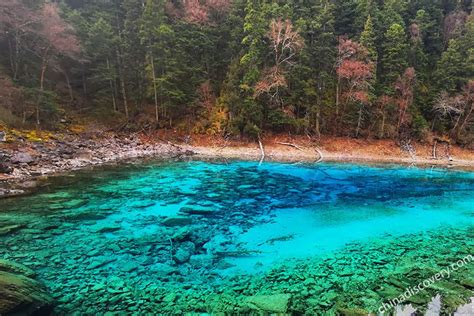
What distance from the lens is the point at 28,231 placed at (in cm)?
985

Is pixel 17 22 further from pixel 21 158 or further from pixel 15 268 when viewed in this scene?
pixel 15 268

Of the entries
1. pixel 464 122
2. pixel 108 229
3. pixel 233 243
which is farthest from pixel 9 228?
pixel 464 122

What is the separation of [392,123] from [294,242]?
28.4m

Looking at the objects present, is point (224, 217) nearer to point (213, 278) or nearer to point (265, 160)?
point (213, 278)

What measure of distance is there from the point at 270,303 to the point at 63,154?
19893 millimetres

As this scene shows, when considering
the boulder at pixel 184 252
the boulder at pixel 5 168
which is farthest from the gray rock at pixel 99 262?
the boulder at pixel 5 168

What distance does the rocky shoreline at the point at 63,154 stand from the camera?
15.7m

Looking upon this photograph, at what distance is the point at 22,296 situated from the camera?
5812mm

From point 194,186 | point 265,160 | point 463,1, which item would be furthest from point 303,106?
point 463,1

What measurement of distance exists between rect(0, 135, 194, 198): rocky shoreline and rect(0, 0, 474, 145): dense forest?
14.5 ft

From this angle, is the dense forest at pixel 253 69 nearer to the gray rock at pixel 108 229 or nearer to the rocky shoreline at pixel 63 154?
the rocky shoreline at pixel 63 154

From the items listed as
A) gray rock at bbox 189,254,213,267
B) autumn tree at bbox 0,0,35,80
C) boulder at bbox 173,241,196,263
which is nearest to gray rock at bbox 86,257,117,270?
boulder at bbox 173,241,196,263

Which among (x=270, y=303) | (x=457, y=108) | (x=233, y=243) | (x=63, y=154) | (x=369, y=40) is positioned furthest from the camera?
(x=457, y=108)

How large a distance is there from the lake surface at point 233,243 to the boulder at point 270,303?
40mm
